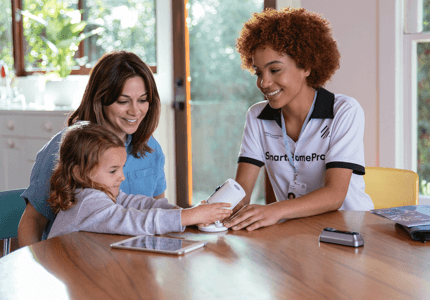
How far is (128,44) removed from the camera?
13.3 ft

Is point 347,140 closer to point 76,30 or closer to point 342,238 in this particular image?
point 342,238

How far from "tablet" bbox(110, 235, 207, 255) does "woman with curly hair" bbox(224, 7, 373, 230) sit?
1.66 feet

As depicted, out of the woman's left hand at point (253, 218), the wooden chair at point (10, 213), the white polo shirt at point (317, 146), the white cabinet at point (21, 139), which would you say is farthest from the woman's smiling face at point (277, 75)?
the white cabinet at point (21, 139)

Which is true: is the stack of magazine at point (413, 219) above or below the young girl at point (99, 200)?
below

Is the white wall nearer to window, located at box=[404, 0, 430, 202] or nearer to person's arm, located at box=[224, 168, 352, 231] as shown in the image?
window, located at box=[404, 0, 430, 202]

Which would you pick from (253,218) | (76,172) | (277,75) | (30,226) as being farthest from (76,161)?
(277,75)

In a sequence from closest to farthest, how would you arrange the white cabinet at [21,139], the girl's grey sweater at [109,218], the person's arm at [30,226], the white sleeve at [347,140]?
the girl's grey sweater at [109,218]
the person's arm at [30,226]
the white sleeve at [347,140]
the white cabinet at [21,139]

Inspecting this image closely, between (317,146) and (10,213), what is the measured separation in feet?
3.41

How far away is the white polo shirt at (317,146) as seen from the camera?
1675mm

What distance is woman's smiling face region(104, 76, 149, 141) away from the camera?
1.70 meters

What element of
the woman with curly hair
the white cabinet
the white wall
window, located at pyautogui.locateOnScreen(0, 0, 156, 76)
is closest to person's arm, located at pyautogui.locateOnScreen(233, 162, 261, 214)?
the woman with curly hair

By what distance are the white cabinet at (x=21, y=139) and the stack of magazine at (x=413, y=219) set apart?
2725 mm

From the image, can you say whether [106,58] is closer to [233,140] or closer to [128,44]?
[233,140]

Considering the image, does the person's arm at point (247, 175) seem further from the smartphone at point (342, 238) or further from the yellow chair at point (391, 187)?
the smartphone at point (342, 238)
